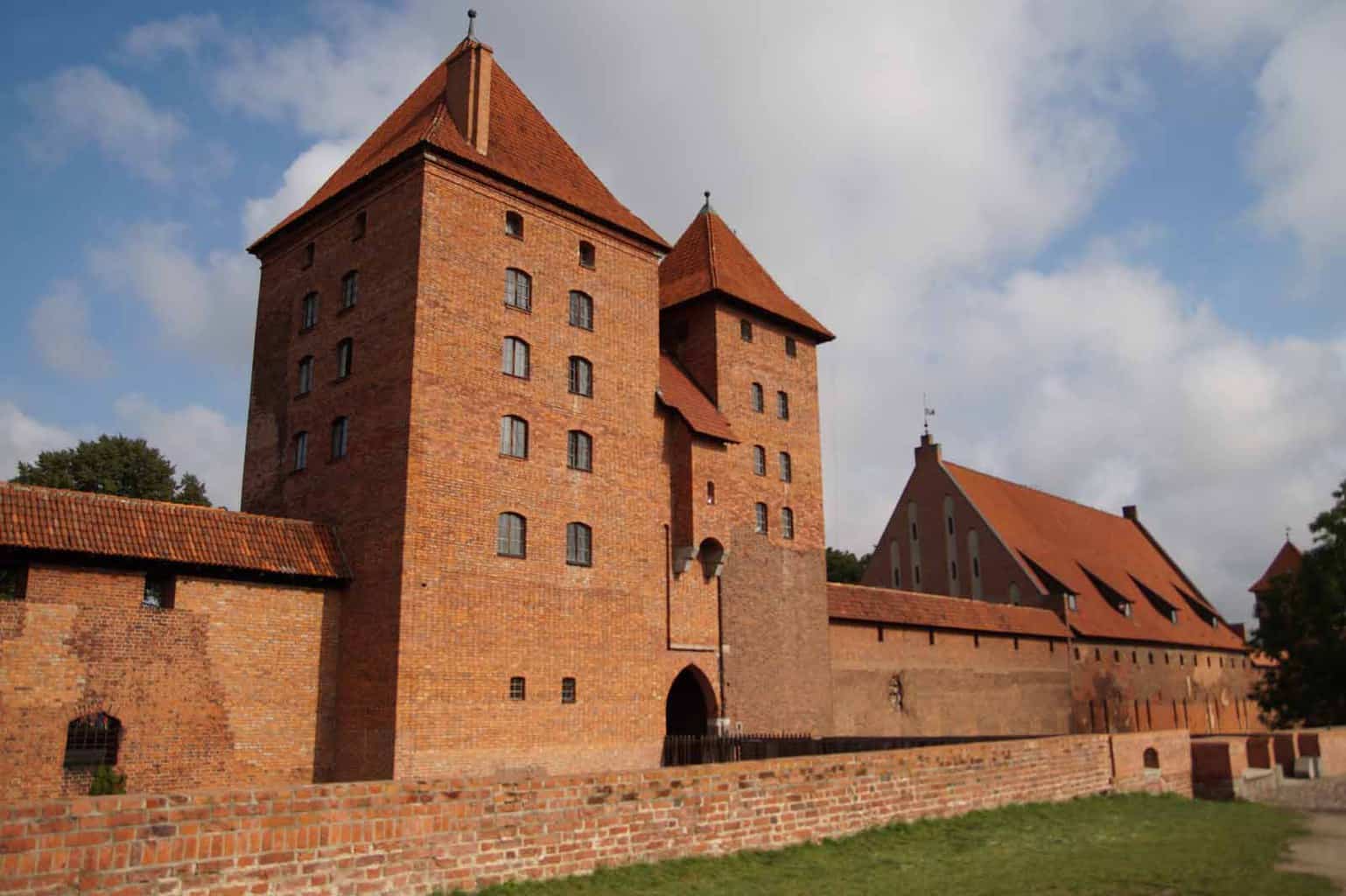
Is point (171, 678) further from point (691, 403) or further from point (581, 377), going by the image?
point (691, 403)

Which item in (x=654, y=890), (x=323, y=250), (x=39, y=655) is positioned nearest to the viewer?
(x=654, y=890)

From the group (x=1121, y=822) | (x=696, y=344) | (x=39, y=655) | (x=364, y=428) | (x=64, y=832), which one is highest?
(x=696, y=344)

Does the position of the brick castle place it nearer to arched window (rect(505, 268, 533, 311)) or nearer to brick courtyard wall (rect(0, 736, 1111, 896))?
arched window (rect(505, 268, 533, 311))

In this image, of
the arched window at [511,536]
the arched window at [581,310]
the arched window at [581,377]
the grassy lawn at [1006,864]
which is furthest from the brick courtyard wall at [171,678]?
the grassy lawn at [1006,864]

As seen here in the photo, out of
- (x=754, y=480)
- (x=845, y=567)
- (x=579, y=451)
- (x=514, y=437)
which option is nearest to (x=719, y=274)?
(x=754, y=480)

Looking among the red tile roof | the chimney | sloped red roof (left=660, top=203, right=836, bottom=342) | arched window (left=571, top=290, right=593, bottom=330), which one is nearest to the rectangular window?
the red tile roof

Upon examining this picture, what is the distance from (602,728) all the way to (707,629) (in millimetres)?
3961

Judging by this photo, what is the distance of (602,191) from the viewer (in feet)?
79.7

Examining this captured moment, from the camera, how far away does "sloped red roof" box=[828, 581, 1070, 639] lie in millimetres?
28266

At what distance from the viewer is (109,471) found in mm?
37281

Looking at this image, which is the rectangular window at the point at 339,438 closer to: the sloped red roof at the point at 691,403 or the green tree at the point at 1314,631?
the sloped red roof at the point at 691,403

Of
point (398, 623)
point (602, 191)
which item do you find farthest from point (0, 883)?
point (602, 191)

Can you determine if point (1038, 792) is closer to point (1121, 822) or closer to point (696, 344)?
point (1121, 822)

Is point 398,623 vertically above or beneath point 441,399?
beneath
